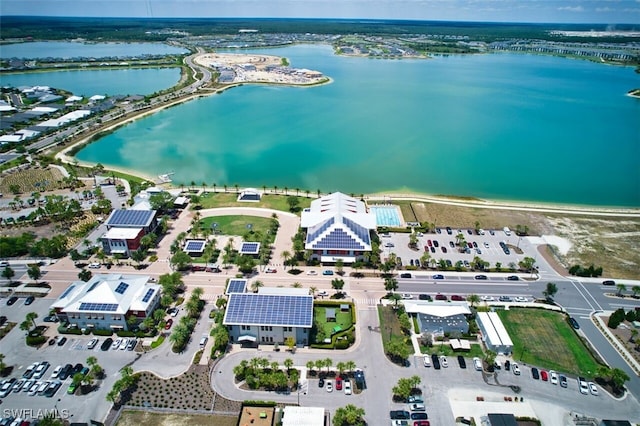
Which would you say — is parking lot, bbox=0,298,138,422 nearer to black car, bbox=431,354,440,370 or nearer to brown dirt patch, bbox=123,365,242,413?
brown dirt patch, bbox=123,365,242,413

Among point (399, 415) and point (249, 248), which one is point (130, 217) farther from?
point (399, 415)

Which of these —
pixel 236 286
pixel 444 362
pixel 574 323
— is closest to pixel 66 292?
pixel 236 286

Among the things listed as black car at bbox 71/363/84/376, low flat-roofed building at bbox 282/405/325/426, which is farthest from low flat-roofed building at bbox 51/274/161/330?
low flat-roofed building at bbox 282/405/325/426

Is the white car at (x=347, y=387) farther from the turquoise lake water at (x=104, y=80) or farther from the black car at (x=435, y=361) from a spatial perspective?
the turquoise lake water at (x=104, y=80)

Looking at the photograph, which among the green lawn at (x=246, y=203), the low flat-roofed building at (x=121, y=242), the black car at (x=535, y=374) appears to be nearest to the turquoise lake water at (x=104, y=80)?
the green lawn at (x=246, y=203)

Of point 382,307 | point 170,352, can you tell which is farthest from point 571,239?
point 170,352

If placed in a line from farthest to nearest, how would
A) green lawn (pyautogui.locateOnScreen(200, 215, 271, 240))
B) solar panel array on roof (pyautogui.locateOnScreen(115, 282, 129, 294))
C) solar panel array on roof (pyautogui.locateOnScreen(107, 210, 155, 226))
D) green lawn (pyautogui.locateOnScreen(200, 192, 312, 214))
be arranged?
1. green lawn (pyautogui.locateOnScreen(200, 192, 312, 214))
2. green lawn (pyautogui.locateOnScreen(200, 215, 271, 240))
3. solar panel array on roof (pyautogui.locateOnScreen(107, 210, 155, 226))
4. solar panel array on roof (pyautogui.locateOnScreen(115, 282, 129, 294))
